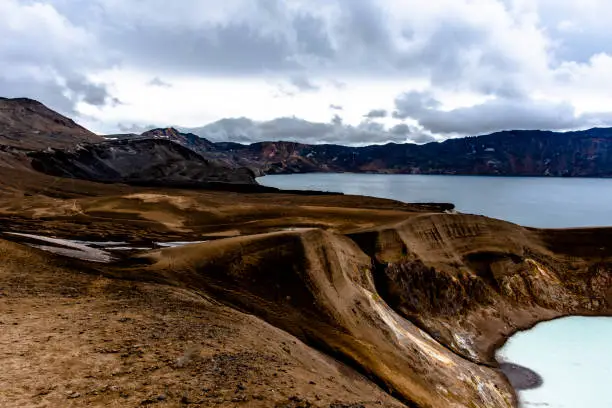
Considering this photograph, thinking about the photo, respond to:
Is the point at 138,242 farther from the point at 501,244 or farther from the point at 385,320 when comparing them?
the point at 501,244

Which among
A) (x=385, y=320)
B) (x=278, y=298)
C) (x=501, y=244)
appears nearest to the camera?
(x=278, y=298)

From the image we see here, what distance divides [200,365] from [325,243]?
77.2 feet

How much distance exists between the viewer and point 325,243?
39.4 metres

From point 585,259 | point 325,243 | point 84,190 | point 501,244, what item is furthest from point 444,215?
point 84,190

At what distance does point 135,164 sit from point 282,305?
497 feet

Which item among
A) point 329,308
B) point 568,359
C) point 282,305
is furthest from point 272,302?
point 568,359

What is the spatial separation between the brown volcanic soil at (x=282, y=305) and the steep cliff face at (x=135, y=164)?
7464 cm

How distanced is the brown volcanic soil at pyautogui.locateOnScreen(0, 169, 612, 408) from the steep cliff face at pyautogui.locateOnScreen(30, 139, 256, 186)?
74.6m

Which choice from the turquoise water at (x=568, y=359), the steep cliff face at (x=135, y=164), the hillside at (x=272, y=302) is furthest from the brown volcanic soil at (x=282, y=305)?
the steep cliff face at (x=135, y=164)

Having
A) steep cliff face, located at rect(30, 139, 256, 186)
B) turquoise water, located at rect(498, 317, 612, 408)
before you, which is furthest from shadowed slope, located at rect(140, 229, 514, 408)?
steep cliff face, located at rect(30, 139, 256, 186)

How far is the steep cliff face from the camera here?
14075 centimetres

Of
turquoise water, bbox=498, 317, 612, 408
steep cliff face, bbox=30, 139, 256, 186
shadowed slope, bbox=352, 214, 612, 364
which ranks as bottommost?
turquoise water, bbox=498, 317, 612, 408

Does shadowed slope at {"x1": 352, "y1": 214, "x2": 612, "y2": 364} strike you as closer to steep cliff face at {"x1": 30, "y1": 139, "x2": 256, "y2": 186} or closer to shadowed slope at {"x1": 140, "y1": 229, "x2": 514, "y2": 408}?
shadowed slope at {"x1": 140, "y1": 229, "x2": 514, "y2": 408}

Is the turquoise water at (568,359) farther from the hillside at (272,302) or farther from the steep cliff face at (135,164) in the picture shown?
the steep cliff face at (135,164)
